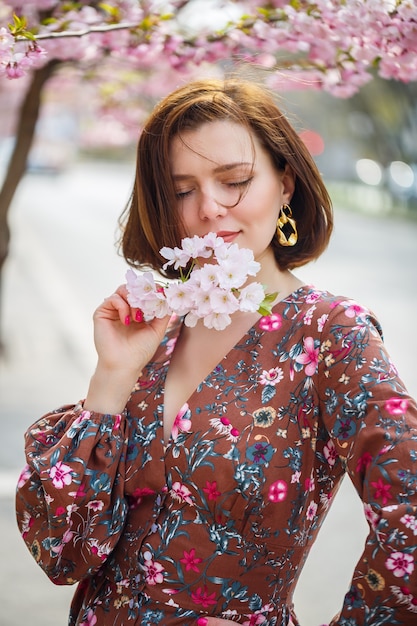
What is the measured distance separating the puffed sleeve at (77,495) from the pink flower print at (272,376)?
307mm

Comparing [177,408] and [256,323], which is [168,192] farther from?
[177,408]

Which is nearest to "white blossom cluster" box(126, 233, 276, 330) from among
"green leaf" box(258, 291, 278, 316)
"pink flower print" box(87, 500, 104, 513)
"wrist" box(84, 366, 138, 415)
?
"green leaf" box(258, 291, 278, 316)

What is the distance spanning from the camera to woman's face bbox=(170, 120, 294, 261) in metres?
1.72

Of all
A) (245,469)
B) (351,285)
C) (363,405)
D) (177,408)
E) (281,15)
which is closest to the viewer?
(363,405)

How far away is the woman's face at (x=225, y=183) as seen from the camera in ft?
5.66

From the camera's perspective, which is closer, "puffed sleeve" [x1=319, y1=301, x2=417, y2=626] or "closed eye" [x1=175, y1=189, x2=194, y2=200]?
"puffed sleeve" [x1=319, y1=301, x2=417, y2=626]

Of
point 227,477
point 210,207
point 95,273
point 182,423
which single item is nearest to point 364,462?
point 227,477

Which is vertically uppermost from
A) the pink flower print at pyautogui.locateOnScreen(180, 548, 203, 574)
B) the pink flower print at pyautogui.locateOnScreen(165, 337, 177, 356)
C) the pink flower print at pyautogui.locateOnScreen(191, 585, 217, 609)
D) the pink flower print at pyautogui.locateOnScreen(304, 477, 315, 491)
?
the pink flower print at pyautogui.locateOnScreen(165, 337, 177, 356)

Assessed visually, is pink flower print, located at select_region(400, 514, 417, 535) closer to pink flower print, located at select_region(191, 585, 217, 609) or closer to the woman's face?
pink flower print, located at select_region(191, 585, 217, 609)

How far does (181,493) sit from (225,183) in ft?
2.08

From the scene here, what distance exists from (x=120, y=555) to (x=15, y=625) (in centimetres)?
167

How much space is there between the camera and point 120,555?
5.76 feet

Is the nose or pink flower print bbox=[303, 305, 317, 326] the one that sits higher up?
the nose

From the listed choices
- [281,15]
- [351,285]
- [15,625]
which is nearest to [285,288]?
[281,15]
